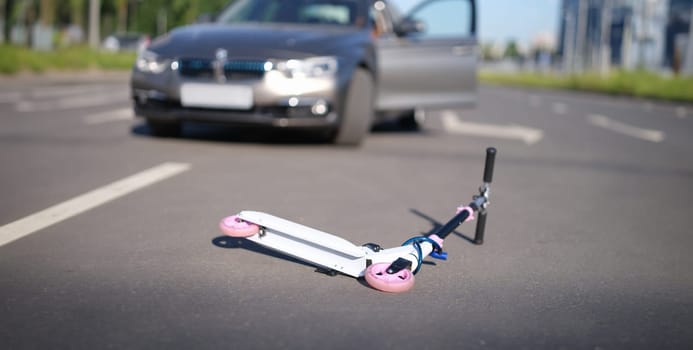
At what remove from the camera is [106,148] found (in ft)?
22.1

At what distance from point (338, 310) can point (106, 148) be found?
460 centimetres

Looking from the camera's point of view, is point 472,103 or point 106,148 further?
point 472,103

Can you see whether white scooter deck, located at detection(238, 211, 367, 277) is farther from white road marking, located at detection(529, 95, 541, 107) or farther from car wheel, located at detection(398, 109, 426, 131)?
white road marking, located at detection(529, 95, 541, 107)

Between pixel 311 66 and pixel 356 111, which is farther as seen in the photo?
pixel 356 111

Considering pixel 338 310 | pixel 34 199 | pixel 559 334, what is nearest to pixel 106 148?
pixel 34 199

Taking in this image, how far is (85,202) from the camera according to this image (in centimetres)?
436

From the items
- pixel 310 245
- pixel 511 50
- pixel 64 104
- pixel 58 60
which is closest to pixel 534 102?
pixel 64 104

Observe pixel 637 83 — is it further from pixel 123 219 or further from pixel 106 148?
pixel 123 219

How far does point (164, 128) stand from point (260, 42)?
4.40 feet

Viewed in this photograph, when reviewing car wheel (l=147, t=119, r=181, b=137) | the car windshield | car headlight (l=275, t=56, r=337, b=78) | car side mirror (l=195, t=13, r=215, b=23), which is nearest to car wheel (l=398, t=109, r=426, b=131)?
the car windshield

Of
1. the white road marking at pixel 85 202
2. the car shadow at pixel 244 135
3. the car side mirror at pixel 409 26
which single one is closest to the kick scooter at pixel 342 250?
the white road marking at pixel 85 202

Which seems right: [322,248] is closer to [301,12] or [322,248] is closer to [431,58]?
[301,12]

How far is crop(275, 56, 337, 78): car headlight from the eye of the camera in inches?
267

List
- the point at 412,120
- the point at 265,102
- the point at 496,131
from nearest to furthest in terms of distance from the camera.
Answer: the point at 265,102 < the point at 412,120 < the point at 496,131
